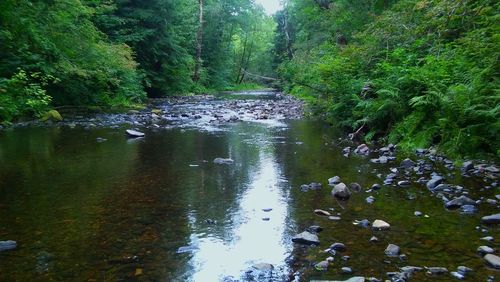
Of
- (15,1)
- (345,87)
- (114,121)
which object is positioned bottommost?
(114,121)

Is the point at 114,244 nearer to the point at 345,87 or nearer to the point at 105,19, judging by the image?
the point at 345,87

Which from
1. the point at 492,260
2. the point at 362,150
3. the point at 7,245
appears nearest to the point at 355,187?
the point at 492,260

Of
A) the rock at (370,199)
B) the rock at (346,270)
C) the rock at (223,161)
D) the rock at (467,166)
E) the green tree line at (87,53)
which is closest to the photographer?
the rock at (346,270)

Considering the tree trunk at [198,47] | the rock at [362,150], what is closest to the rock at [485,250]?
the rock at [362,150]

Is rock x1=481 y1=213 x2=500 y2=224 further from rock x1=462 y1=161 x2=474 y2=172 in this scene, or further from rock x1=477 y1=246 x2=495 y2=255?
rock x1=462 y1=161 x2=474 y2=172

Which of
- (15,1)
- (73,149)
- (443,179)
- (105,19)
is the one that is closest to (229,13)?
(105,19)

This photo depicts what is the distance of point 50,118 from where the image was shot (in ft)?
46.9

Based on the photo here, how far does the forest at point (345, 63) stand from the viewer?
825 centimetres

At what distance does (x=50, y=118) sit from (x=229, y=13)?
38098 mm

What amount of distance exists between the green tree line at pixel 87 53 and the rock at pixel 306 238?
463 inches

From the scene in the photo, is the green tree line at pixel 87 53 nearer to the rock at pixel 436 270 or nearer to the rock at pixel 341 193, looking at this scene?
the rock at pixel 341 193

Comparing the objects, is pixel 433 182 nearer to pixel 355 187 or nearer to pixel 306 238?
pixel 355 187

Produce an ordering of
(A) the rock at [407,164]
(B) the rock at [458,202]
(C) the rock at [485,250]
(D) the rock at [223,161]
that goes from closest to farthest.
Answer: (C) the rock at [485,250] → (B) the rock at [458,202] → (A) the rock at [407,164] → (D) the rock at [223,161]

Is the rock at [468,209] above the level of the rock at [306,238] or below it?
above
